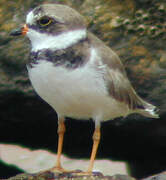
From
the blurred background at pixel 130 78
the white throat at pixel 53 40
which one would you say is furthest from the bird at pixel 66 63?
the blurred background at pixel 130 78

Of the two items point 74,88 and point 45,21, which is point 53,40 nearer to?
point 45,21

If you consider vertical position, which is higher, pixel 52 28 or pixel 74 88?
A: pixel 52 28

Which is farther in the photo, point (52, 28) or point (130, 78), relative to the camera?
point (130, 78)

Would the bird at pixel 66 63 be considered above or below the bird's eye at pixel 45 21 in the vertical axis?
below

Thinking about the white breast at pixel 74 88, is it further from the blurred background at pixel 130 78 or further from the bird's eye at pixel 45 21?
the blurred background at pixel 130 78

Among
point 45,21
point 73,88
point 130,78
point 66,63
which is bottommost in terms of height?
point 130,78

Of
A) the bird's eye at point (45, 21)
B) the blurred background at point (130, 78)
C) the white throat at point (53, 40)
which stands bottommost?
the blurred background at point (130, 78)

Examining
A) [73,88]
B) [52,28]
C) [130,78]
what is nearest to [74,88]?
[73,88]

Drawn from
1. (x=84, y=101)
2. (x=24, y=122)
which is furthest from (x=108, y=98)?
(x=24, y=122)
